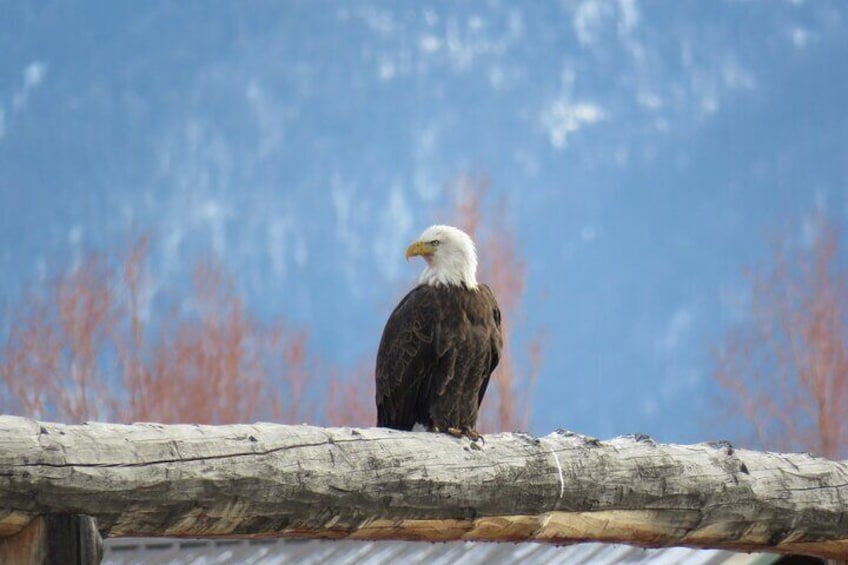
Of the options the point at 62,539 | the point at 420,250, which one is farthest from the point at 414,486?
the point at 420,250

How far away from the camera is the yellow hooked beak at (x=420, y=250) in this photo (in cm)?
572

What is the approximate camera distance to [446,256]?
5.62m

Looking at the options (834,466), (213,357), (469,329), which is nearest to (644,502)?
(834,466)

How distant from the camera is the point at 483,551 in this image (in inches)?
259

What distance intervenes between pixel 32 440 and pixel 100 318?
14.0m

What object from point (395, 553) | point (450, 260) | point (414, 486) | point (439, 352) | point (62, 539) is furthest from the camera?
point (395, 553)

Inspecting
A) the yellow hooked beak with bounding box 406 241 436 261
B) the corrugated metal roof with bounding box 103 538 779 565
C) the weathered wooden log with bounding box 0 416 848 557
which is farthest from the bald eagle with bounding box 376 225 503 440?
the weathered wooden log with bounding box 0 416 848 557

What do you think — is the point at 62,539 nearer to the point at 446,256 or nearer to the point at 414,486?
the point at 414,486

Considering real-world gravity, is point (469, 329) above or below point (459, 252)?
below

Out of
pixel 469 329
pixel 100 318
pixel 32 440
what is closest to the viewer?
pixel 32 440

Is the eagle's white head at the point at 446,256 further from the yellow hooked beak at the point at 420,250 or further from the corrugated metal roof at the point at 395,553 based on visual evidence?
the corrugated metal roof at the point at 395,553

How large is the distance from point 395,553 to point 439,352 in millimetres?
1750

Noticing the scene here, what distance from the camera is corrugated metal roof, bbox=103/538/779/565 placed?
18.9 ft

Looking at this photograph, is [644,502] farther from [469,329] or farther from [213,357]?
[213,357]
